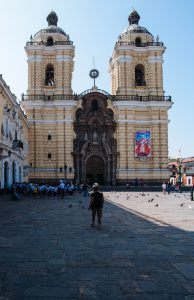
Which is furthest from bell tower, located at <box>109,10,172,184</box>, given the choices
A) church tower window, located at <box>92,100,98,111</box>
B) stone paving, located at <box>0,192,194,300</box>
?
stone paving, located at <box>0,192,194,300</box>

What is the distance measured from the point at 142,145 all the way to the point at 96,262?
40.0m

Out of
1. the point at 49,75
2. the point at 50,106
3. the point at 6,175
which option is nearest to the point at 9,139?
the point at 6,175

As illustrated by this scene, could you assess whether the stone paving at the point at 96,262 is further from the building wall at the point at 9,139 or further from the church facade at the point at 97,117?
the church facade at the point at 97,117

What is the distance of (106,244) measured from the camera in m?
9.33

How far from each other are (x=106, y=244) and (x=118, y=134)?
38412mm

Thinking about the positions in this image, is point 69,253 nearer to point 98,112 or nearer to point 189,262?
point 189,262

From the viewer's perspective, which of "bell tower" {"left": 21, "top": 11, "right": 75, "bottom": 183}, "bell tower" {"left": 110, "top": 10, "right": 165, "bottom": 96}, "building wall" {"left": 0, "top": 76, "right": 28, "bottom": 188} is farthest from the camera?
"bell tower" {"left": 110, "top": 10, "right": 165, "bottom": 96}

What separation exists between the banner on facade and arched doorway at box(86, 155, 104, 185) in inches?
198

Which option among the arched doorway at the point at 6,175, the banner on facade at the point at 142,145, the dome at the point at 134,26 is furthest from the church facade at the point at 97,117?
the arched doorway at the point at 6,175

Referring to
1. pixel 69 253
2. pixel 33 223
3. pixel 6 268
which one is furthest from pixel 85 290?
pixel 33 223

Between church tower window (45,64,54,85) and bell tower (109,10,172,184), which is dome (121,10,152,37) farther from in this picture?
church tower window (45,64,54,85)

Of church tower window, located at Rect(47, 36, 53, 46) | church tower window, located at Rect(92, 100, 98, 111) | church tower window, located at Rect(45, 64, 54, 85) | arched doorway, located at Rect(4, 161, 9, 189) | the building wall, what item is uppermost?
church tower window, located at Rect(47, 36, 53, 46)

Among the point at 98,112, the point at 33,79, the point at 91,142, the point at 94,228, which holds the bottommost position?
the point at 94,228

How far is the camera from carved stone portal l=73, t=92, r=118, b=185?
4744cm
